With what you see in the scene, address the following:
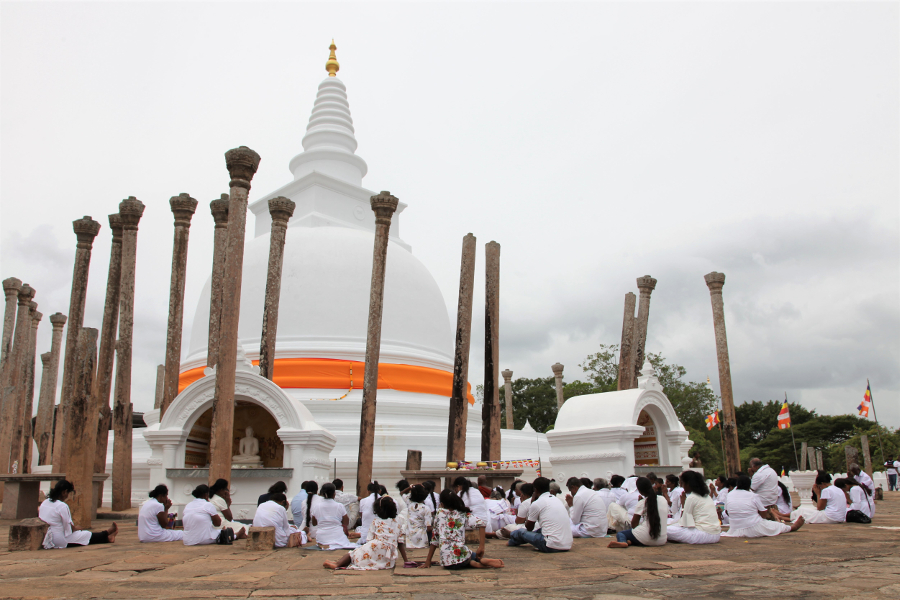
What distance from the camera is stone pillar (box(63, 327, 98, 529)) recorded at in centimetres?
1105

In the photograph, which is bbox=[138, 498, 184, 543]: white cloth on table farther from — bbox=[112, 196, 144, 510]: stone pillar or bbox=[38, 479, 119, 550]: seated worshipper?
bbox=[112, 196, 144, 510]: stone pillar

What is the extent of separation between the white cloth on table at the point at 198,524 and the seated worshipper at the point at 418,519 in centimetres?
286

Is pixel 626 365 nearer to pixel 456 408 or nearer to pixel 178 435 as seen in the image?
pixel 456 408

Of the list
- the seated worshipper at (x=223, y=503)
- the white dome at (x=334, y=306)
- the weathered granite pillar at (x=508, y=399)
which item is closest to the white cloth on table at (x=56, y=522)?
the seated worshipper at (x=223, y=503)

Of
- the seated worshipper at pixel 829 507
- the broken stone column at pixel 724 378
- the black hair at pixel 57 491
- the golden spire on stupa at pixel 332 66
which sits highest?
the golden spire on stupa at pixel 332 66

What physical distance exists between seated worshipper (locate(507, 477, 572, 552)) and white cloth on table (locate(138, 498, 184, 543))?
17.0 ft

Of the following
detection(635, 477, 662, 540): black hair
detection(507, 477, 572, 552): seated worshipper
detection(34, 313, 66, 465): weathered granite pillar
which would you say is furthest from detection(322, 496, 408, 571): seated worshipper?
detection(34, 313, 66, 465): weathered granite pillar

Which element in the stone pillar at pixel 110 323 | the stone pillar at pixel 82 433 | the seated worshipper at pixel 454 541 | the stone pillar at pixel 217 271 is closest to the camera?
the seated worshipper at pixel 454 541

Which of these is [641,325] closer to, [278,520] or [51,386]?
[278,520]

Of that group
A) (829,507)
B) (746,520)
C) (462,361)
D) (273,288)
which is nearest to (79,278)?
(273,288)

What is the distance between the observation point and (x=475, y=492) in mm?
9195

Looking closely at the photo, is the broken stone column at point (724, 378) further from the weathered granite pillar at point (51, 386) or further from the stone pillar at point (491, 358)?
the weathered granite pillar at point (51, 386)

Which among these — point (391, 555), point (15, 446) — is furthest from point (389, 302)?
point (391, 555)

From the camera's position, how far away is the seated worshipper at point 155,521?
9664mm
